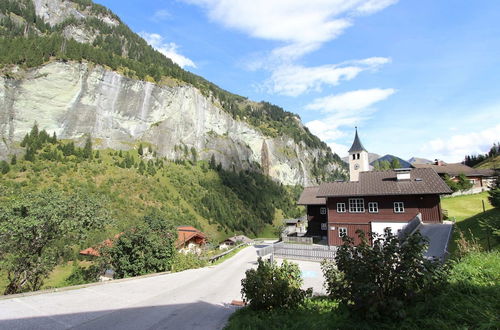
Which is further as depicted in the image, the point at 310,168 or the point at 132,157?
the point at 310,168

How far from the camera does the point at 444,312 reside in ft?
16.4

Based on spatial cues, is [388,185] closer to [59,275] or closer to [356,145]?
[356,145]

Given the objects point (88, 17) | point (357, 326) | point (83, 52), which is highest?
point (88, 17)

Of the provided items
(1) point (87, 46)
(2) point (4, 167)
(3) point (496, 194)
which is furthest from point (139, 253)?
(1) point (87, 46)

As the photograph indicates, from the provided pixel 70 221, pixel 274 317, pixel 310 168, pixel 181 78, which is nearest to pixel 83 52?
pixel 181 78

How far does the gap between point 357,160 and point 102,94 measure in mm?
70200

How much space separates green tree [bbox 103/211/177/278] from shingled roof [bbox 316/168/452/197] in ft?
60.2

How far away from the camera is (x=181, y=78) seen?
321 ft

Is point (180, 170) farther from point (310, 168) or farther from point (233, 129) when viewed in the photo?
point (310, 168)

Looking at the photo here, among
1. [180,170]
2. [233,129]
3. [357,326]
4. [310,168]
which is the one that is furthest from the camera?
[310,168]

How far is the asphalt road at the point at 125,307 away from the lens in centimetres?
838

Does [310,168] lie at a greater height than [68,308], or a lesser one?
greater

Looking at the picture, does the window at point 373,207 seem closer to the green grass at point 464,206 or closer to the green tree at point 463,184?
the green grass at point 464,206

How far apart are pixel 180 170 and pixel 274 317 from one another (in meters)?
78.9
